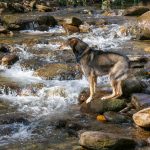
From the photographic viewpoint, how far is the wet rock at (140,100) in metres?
11.2

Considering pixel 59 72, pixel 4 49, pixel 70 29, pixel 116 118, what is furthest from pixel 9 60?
pixel 70 29

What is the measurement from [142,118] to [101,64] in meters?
2.21

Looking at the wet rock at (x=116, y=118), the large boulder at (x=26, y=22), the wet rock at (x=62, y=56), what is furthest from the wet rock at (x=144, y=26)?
the wet rock at (x=116, y=118)

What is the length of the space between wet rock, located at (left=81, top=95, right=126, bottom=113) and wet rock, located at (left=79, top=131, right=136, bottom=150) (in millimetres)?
2420

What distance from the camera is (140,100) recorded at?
11406 millimetres

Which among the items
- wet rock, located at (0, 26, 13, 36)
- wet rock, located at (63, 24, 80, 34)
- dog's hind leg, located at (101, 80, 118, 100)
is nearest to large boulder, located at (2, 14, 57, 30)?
wet rock, located at (0, 26, 13, 36)

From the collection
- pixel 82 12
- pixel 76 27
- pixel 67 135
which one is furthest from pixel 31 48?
pixel 82 12

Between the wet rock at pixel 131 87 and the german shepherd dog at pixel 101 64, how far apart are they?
29 cm

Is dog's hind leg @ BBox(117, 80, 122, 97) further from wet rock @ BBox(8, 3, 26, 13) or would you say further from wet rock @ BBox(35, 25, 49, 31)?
wet rock @ BBox(8, 3, 26, 13)

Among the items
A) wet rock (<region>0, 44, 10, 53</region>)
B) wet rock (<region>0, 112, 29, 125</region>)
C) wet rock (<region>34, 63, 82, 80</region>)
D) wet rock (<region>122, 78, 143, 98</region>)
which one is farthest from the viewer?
wet rock (<region>0, 44, 10, 53</region>)

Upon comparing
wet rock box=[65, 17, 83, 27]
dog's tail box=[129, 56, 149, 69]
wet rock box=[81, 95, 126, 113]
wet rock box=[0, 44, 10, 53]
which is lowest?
wet rock box=[81, 95, 126, 113]

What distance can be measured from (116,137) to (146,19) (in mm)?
14922

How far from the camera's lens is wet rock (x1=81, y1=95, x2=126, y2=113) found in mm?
11250

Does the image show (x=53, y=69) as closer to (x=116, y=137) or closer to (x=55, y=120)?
(x=55, y=120)
